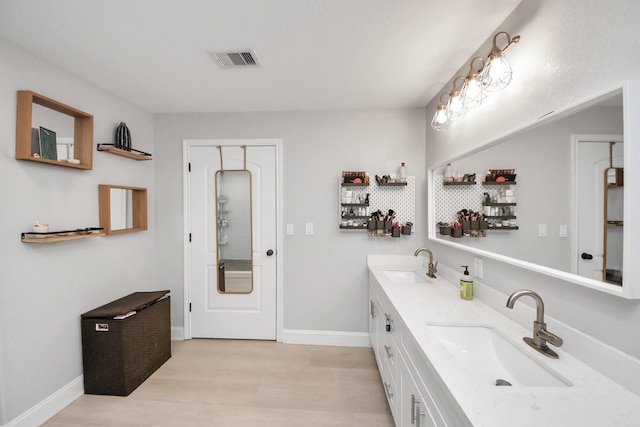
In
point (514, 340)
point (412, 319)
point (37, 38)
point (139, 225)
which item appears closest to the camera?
point (514, 340)

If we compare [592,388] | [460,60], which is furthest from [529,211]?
[460,60]

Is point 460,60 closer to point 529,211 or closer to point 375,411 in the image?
point 529,211

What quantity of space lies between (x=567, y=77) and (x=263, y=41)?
160cm

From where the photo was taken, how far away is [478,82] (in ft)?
5.13

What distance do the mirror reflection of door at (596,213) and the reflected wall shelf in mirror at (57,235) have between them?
284 cm

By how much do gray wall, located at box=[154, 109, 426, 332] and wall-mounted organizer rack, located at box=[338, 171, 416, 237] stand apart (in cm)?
9

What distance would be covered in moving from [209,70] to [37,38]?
0.98 m

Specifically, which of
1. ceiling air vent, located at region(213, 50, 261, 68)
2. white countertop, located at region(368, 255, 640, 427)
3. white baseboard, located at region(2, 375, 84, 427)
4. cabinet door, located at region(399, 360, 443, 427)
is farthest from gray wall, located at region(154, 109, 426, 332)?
white baseboard, located at region(2, 375, 84, 427)

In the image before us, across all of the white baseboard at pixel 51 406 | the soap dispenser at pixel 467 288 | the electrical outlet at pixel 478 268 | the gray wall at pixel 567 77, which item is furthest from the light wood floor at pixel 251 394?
the gray wall at pixel 567 77

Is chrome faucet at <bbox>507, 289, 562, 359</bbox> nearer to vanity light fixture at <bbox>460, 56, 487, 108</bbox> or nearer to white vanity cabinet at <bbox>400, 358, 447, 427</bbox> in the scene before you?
white vanity cabinet at <bbox>400, 358, 447, 427</bbox>

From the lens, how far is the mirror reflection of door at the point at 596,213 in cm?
89

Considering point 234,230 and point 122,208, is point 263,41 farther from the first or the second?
point 122,208

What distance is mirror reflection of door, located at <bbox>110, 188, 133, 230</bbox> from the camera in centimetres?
235

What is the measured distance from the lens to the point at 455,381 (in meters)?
0.90
